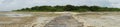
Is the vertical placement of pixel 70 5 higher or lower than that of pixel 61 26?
lower

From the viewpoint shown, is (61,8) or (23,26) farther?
(61,8)

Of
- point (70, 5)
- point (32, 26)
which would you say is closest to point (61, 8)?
point (70, 5)

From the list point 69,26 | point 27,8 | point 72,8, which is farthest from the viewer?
point 27,8

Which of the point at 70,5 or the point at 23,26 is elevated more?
the point at 23,26

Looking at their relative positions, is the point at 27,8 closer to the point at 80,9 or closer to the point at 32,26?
the point at 80,9

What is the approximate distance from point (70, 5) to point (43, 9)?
17.1 ft

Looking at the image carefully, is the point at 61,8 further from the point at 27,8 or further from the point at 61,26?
the point at 61,26

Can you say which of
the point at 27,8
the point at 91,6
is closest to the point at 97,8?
the point at 91,6

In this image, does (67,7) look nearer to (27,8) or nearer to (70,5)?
(70,5)

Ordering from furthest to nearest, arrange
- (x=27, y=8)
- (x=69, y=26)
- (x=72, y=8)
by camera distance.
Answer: (x=27, y=8) < (x=72, y=8) < (x=69, y=26)

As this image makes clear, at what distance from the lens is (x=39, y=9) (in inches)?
3260

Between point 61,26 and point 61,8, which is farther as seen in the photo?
point 61,8

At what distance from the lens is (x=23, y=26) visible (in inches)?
953

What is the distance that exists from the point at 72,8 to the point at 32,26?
55.9 m
